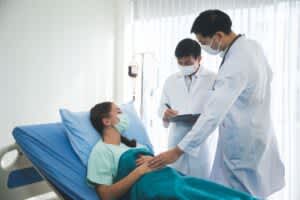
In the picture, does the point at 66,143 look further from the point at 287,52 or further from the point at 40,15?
the point at 287,52

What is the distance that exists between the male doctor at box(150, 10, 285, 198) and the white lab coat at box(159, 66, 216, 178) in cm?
40

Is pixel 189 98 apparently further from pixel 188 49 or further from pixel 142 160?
pixel 142 160

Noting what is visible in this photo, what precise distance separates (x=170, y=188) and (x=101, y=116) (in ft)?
1.91

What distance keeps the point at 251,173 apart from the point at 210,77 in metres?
0.75

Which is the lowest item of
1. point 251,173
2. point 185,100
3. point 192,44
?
point 251,173

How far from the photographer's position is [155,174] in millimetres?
1466

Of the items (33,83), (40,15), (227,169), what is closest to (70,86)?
(33,83)

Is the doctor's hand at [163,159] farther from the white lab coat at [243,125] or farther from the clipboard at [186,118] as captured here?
the clipboard at [186,118]

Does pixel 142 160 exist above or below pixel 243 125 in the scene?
below

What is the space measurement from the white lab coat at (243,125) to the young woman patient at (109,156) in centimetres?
29

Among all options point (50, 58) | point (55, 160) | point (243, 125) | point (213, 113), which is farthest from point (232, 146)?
point (50, 58)

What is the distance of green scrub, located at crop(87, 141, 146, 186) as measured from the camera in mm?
1495

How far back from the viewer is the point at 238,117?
62.8 inches

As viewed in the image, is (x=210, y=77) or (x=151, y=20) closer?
(x=210, y=77)
